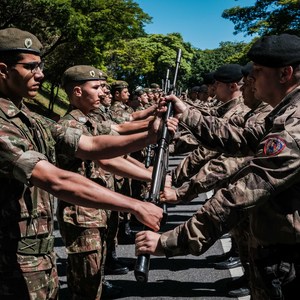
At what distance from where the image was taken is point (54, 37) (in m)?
29.2

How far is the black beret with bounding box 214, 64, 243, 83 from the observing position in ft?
19.9

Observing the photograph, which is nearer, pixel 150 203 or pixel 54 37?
pixel 150 203

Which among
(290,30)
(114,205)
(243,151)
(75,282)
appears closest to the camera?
(114,205)

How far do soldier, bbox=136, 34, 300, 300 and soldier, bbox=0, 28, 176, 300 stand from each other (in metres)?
0.27

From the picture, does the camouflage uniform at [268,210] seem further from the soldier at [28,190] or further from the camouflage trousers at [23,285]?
the camouflage trousers at [23,285]

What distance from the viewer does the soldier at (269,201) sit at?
2.40m

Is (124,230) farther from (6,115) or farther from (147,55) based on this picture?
(147,55)

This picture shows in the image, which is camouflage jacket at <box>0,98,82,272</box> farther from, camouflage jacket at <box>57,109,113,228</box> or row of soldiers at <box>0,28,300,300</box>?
camouflage jacket at <box>57,109,113,228</box>

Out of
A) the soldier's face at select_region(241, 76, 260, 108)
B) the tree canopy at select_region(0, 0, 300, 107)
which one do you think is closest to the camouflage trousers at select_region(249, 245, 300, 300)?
the soldier's face at select_region(241, 76, 260, 108)

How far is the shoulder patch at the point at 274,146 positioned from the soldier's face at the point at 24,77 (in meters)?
1.56

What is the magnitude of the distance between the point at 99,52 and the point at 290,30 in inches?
586

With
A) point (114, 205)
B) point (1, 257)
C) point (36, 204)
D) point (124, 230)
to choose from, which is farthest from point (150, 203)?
point (124, 230)

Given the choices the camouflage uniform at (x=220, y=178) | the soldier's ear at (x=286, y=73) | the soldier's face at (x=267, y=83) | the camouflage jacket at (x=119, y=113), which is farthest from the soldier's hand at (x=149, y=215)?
the camouflage jacket at (x=119, y=113)

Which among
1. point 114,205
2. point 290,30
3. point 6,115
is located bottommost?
point 114,205
